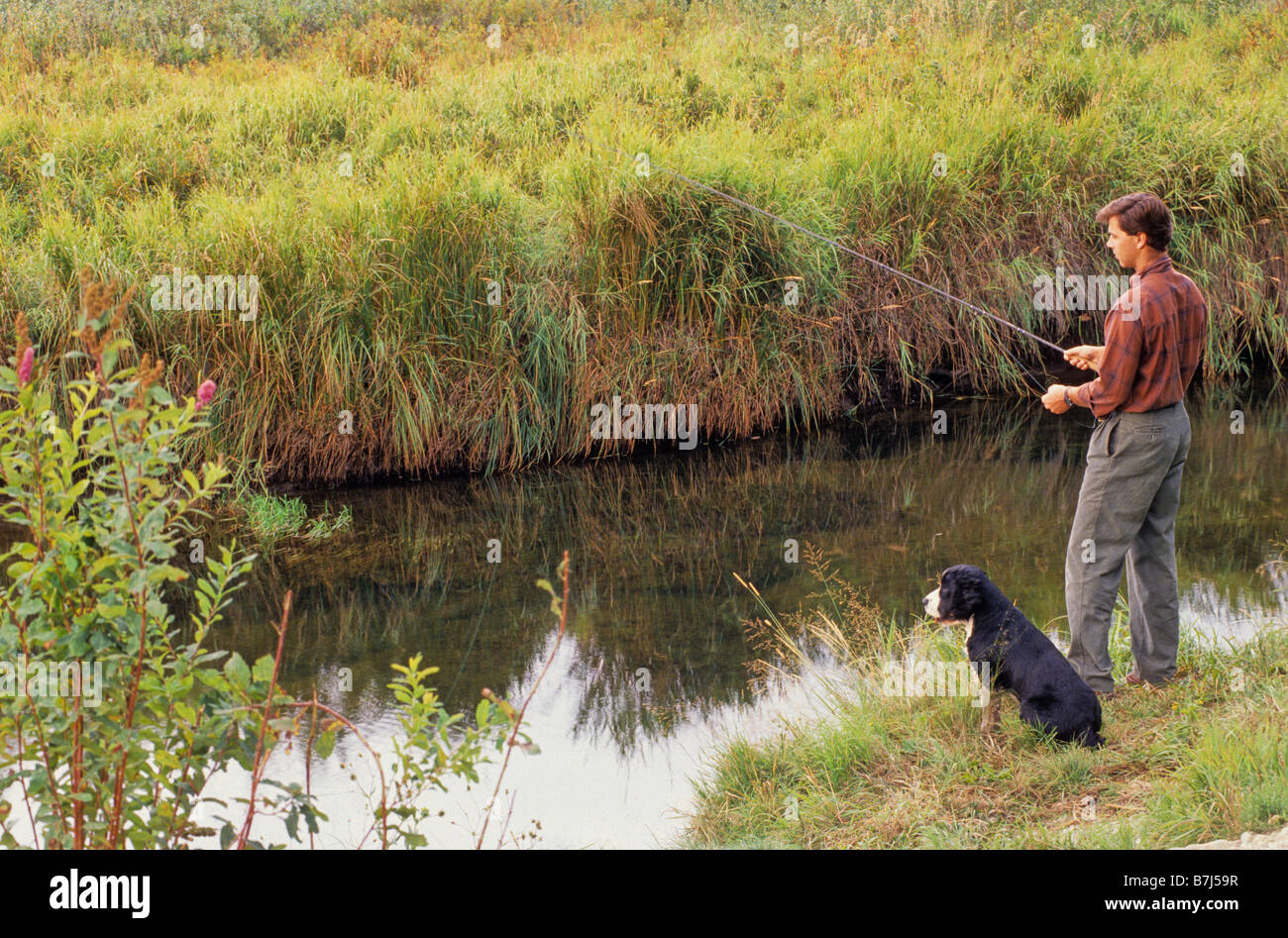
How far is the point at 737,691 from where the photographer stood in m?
5.67

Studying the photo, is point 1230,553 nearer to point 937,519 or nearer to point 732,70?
point 937,519

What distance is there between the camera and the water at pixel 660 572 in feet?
16.8

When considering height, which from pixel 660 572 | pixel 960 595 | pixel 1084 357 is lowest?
pixel 660 572

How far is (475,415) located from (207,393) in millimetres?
6287

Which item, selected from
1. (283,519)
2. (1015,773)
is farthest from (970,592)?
(283,519)

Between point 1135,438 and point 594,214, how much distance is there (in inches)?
219

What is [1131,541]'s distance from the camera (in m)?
4.53

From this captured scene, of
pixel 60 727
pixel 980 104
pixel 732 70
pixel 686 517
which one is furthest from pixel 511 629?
pixel 732 70

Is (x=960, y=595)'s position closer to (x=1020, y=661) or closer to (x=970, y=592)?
(x=970, y=592)

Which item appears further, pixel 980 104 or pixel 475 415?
pixel 980 104

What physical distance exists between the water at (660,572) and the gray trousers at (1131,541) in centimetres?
111

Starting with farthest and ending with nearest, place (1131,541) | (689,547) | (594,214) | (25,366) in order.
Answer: (594,214), (689,547), (1131,541), (25,366)

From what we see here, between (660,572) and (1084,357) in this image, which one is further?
(660,572)

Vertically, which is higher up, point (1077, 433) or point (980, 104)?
point (980, 104)
